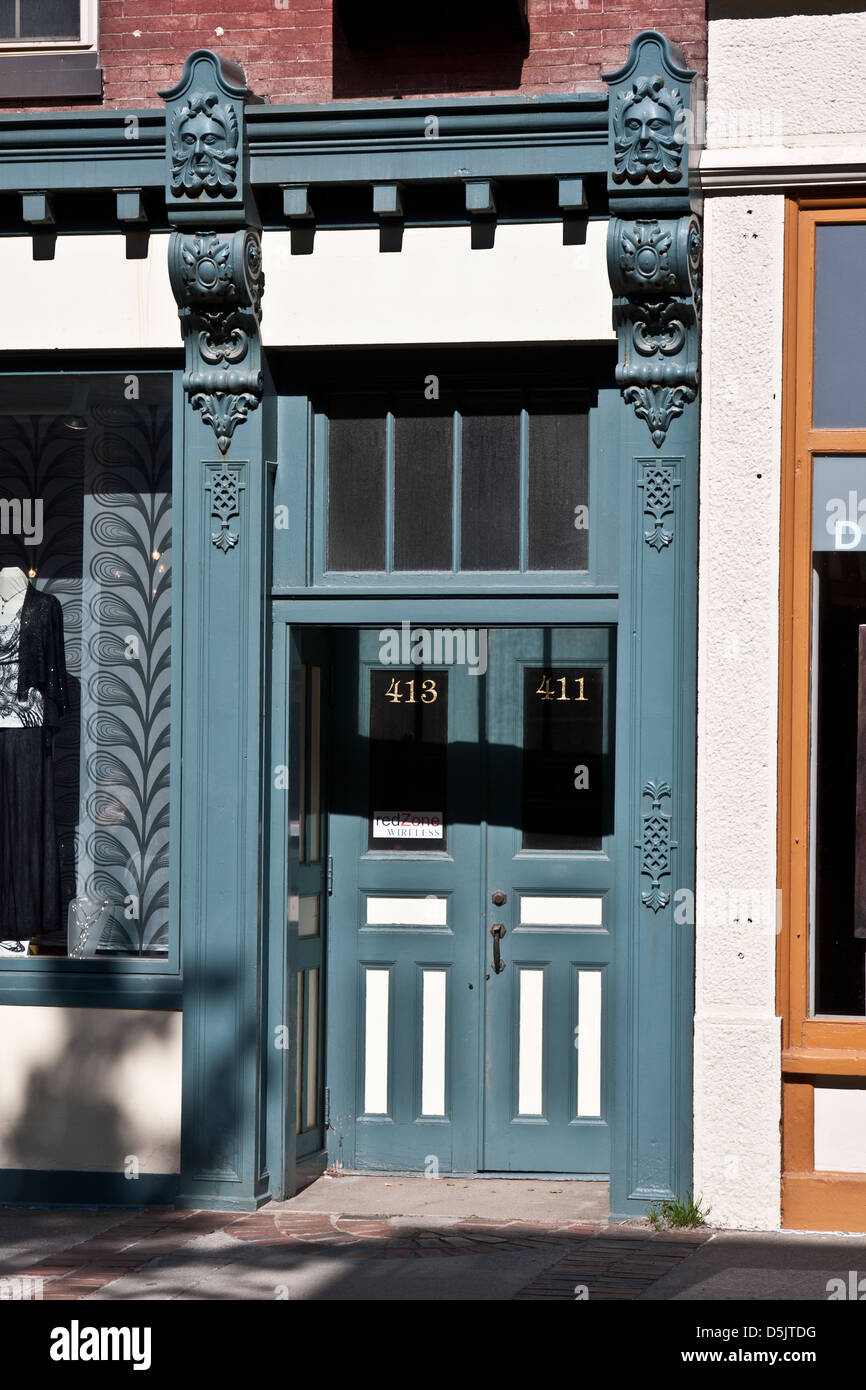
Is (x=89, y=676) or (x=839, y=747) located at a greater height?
(x=89, y=676)

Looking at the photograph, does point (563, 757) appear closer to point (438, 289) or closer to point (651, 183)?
point (438, 289)

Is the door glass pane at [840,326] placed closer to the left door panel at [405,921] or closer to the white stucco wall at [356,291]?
the white stucco wall at [356,291]

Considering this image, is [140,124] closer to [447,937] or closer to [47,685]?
[47,685]

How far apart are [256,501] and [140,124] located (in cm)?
181

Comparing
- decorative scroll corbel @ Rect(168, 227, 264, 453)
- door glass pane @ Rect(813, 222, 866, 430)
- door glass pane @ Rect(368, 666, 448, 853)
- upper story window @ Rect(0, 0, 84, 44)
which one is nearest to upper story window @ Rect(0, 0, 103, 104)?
upper story window @ Rect(0, 0, 84, 44)

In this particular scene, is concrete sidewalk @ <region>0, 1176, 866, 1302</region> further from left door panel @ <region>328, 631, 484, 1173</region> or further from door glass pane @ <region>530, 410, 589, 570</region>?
door glass pane @ <region>530, 410, 589, 570</region>

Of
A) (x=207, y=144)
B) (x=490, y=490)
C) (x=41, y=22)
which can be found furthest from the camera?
(x=41, y=22)

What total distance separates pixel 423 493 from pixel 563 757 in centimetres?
155

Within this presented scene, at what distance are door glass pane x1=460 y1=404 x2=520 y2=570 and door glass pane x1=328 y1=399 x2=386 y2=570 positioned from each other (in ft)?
1.31

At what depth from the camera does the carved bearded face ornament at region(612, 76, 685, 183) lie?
747 cm

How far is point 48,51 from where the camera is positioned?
831 centimetres

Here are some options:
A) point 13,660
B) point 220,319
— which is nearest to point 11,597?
point 13,660

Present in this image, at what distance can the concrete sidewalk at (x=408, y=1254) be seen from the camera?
6453 mm

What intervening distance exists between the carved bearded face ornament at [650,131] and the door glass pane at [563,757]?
2.45 metres
